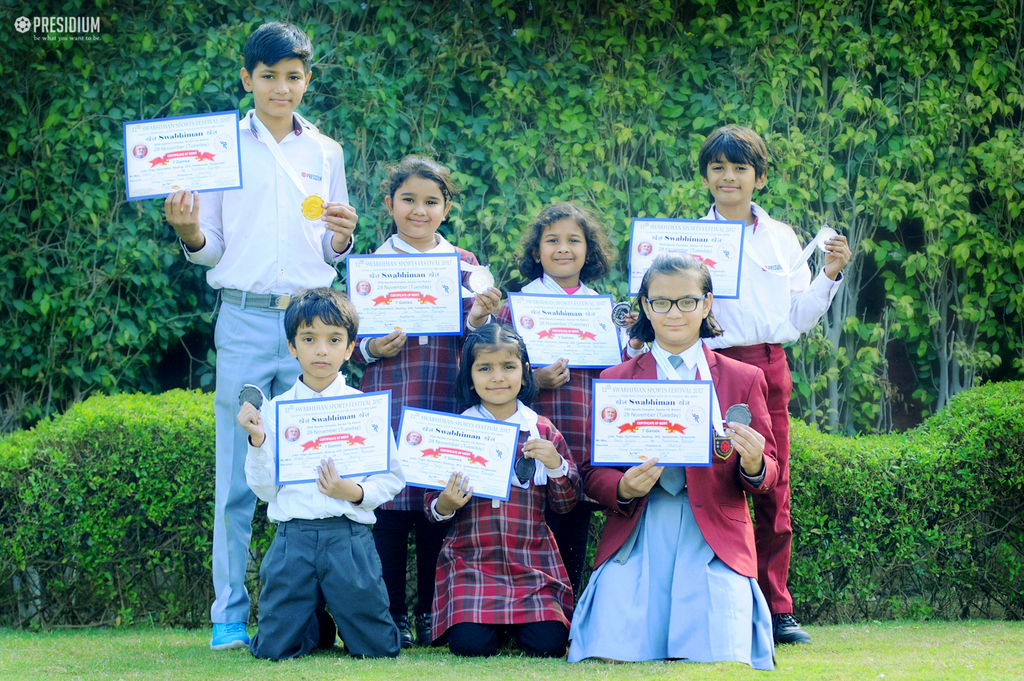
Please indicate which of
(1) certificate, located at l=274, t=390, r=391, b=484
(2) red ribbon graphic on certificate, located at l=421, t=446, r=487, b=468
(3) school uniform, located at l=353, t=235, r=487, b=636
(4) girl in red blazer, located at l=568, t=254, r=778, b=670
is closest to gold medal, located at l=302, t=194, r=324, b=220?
(3) school uniform, located at l=353, t=235, r=487, b=636

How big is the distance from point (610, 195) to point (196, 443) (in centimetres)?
295

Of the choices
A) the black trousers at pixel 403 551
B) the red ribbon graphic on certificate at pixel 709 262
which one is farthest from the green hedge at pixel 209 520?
the red ribbon graphic on certificate at pixel 709 262

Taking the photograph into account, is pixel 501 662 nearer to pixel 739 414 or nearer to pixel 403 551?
pixel 403 551

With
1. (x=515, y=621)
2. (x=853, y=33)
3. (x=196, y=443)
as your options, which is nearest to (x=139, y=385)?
(x=196, y=443)

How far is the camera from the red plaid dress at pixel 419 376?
14.5 feet

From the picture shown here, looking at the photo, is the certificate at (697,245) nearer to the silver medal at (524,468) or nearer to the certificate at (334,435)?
the silver medal at (524,468)

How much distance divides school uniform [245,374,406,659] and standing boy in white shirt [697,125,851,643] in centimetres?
164

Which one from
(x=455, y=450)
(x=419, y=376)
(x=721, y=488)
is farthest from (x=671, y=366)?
(x=419, y=376)

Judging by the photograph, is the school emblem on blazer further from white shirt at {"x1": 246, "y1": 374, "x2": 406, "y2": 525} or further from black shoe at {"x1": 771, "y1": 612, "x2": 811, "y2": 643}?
white shirt at {"x1": 246, "y1": 374, "x2": 406, "y2": 525}

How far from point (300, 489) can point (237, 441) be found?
0.48m

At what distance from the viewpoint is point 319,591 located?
3.91 meters

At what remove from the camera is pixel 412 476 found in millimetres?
3891

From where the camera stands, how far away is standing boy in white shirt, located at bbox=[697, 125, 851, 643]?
14.1 feet

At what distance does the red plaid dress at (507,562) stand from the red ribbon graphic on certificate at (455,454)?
0.80 feet
